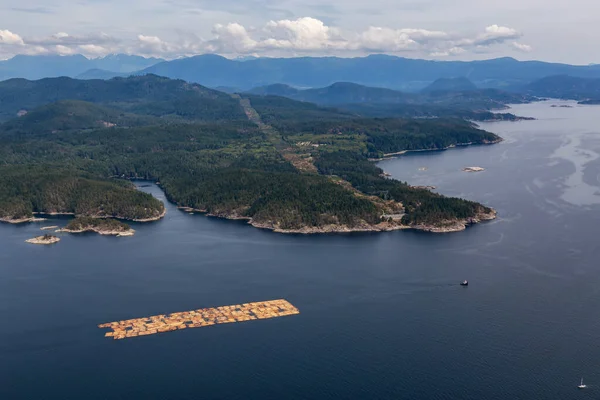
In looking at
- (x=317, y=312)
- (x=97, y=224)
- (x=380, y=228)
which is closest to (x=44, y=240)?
(x=97, y=224)

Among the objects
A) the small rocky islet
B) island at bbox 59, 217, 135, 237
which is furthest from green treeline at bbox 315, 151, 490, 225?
the small rocky islet

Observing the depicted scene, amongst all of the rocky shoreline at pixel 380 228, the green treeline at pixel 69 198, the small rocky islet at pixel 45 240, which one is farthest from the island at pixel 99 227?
the rocky shoreline at pixel 380 228

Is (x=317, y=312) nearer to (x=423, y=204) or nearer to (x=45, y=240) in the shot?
(x=423, y=204)

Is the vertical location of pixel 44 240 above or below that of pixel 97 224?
below

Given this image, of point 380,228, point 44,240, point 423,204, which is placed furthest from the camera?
point 423,204

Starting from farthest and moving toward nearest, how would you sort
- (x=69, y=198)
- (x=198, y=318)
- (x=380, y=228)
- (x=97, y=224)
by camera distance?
(x=69, y=198), (x=97, y=224), (x=380, y=228), (x=198, y=318)

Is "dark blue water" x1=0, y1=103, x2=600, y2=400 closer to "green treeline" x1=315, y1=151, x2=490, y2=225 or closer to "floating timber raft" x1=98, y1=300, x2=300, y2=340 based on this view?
"floating timber raft" x1=98, y1=300, x2=300, y2=340

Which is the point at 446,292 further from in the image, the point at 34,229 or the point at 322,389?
the point at 34,229

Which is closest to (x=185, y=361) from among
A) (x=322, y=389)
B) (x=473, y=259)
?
(x=322, y=389)
